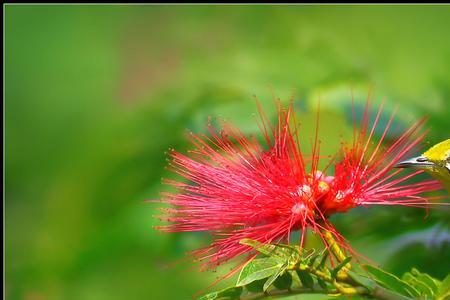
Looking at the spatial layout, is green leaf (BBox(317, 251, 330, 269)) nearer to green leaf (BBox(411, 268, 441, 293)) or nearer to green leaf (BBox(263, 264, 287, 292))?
green leaf (BBox(263, 264, 287, 292))

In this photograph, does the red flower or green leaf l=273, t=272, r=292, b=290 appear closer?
green leaf l=273, t=272, r=292, b=290

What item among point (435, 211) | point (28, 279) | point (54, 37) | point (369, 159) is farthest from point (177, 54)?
point (369, 159)

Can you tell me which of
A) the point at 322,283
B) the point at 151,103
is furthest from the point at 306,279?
the point at 151,103

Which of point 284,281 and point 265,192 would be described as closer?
point 284,281

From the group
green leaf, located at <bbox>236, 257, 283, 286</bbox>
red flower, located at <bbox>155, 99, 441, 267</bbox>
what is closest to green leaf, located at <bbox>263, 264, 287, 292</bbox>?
green leaf, located at <bbox>236, 257, 283, 286</bbox>

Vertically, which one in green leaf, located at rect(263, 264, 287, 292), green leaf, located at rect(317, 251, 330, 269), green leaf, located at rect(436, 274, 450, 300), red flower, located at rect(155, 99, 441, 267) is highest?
red flower, located at rect(155, 99, 441, 267)

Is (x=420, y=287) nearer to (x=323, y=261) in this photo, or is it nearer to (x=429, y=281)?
(x=429, y=281)
